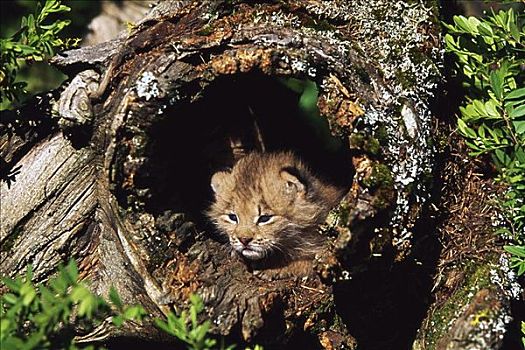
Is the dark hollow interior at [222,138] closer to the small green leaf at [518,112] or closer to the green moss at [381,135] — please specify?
the green moss at [381,135]

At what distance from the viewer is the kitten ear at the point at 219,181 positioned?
457 cm

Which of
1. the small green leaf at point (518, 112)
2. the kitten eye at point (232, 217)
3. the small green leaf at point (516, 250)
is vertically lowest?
the small green leaf at point (516, 250)

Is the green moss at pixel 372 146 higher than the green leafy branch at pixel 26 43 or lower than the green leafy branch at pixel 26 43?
lower

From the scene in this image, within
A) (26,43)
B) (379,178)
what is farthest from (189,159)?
(379,178)

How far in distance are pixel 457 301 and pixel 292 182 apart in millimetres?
1219

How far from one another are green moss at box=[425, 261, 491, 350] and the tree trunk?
131mm

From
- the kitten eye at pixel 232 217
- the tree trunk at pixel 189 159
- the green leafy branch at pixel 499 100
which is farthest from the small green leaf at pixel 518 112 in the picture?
the kitten eye at pixel 232 217

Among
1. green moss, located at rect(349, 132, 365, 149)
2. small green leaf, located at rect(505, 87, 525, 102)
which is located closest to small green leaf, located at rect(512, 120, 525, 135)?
small green leaf, located at rect(505, 87, 525, 102)

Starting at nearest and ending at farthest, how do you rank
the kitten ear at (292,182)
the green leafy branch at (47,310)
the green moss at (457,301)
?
1. the green leafy branch at (47,310)
2. the green moss at (457,301)
3. the kitten ear at (292,182)

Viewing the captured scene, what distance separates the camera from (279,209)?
445 cm

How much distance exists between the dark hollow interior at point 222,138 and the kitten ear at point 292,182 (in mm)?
274

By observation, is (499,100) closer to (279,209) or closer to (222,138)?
(279,209)

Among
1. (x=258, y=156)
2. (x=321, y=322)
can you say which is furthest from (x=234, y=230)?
(x=321, y=322)

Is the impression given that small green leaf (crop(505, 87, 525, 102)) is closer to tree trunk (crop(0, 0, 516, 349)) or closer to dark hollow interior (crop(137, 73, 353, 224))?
tree trunk (crop(0, 0, 516, 349))
